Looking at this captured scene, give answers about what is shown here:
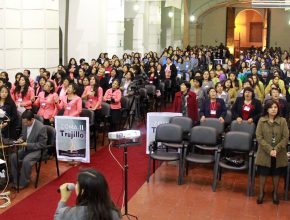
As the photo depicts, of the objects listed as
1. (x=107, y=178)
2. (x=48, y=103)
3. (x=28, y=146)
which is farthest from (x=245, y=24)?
(x=28, y=146)

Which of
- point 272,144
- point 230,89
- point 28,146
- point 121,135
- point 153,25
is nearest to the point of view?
point 121,135

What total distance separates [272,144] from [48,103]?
5.15m

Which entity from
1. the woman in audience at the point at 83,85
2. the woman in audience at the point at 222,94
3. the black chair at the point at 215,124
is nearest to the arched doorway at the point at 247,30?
the woman in audience at the point at 83,85

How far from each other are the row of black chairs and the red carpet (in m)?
0.56

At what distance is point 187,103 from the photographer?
35.4 feet

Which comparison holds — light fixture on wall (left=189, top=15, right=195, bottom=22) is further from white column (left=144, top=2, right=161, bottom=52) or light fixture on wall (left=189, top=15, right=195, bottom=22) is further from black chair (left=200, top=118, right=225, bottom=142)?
black chair (left=200, top=118, right=225, bottom=142)

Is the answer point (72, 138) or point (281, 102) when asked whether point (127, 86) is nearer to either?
point (72, 138)

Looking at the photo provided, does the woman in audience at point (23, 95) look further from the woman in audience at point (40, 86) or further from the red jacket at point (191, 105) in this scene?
the red jacket at point (191, 105)

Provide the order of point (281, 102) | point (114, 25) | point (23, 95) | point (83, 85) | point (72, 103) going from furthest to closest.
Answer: point (114, 25) → point (83, 85) → point (23, 95) → point (281, 102) → point (72, 103)

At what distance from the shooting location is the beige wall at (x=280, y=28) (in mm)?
40781

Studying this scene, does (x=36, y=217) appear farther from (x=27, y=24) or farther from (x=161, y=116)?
(x=27, y=24)

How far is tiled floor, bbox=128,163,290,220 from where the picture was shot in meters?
7.51

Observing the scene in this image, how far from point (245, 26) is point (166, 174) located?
36.5 m

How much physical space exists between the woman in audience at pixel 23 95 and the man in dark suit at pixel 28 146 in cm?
270
